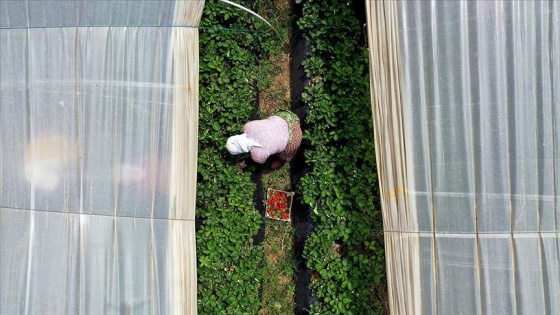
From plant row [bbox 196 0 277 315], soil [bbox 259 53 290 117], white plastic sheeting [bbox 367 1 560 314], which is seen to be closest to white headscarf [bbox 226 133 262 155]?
plant row [bbox 196 0 277 315]

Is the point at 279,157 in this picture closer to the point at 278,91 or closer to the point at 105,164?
the point at 278,91

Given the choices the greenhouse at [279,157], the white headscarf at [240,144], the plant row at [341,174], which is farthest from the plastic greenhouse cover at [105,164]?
the plant row at [341,174]

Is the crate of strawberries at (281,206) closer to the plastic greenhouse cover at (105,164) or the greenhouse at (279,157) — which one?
the greenhouse at (279,157)

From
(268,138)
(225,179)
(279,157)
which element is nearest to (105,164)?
(225,179)

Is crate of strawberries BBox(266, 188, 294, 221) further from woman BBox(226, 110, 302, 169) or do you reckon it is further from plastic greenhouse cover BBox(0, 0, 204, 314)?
plastic greenhouse cover BBox(0, 0, 204, 314)

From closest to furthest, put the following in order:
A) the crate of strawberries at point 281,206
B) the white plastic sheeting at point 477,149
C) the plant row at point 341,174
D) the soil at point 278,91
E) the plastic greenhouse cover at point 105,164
→ the white plastic sheeting at point 477,149, the plastic greenhouse cover at point 105,164, the plant row at point 341,174, the crate of strawberries at point 281,206, the soil at point 278,91

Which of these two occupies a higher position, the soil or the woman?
the soil
